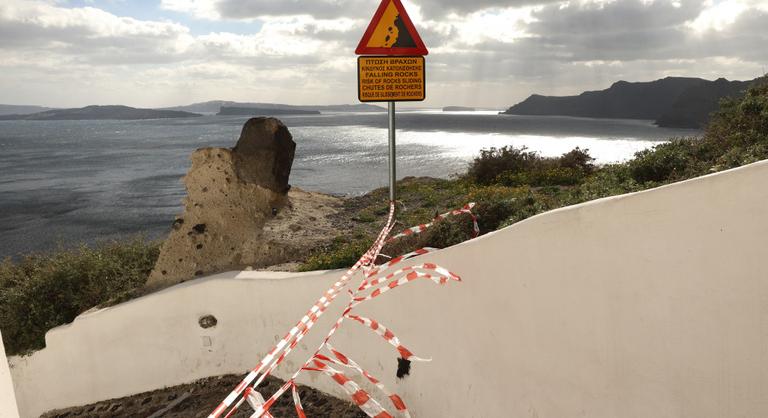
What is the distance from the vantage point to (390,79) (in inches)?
257

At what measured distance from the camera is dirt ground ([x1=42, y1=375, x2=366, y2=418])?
18.9ft

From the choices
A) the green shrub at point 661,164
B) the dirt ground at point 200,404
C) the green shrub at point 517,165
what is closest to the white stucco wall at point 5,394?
the dirt ground at point 200,404

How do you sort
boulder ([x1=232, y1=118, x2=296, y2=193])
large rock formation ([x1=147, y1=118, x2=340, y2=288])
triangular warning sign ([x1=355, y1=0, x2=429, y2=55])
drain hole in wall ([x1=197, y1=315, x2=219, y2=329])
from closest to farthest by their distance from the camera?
triangular warning sign ([x1=355, y1=0, x2=429, y2=55])
drain hole in wall ([x1=197, y1=315, x2=219, y2=329])
large rock formation ([x1=147, y1=118, x2=340, y2=288])
boulder ([x1=232, y1=118, x2=296, y2=193])

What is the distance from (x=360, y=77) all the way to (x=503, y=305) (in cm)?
338

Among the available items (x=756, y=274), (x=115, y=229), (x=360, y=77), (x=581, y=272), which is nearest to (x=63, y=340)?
(x=360, y=77)

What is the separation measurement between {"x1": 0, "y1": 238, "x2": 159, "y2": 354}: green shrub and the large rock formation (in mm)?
998

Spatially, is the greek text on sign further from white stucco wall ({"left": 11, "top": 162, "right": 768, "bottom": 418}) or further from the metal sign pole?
white stucco wall ({"left": 11, "top": 162, "right": 768, "bottom": 418})

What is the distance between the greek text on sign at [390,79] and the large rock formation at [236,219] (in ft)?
10.6

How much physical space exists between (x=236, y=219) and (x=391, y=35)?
4201 millimetres

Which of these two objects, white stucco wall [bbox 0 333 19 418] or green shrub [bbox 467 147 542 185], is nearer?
white stucco wall [bbox 0 333 19 418]

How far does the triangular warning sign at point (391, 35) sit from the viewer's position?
20.2 ft

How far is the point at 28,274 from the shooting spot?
10.8m

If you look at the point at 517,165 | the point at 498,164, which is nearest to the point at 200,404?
the point at 498,164

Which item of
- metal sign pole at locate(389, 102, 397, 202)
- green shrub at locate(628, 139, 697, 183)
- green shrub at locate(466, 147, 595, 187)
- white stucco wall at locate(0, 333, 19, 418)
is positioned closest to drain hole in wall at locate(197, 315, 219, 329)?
metal sign pole at locate(389, 102, 397, 202)
